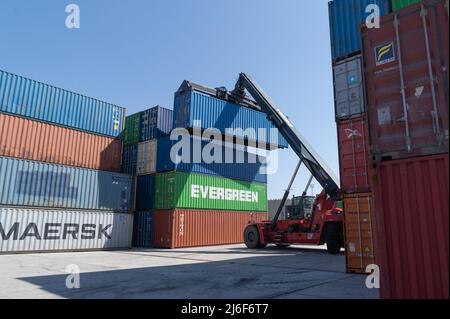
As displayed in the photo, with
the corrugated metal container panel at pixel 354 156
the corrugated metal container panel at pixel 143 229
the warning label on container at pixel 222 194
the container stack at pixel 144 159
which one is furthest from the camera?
the container stack at pixel 144 159

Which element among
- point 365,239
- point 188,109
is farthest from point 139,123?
point 365,239

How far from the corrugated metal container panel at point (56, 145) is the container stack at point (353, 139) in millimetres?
16921

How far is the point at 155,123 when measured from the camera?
25016mm

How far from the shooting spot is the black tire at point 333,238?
668 inches

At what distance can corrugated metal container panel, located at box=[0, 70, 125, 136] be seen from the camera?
61.1 feet

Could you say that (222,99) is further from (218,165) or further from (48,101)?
(48,101)

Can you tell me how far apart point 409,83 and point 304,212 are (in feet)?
49.3

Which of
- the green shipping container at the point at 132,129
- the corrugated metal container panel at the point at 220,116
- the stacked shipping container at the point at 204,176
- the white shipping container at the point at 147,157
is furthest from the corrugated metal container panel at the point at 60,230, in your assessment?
the corrugated metal container panel at the point at 220,116

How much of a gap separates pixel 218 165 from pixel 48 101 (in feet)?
43.0

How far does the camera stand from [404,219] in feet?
17.7

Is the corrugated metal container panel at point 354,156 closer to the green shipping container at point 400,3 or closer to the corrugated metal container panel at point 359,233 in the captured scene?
the corrugated metal container panel at point 359,233

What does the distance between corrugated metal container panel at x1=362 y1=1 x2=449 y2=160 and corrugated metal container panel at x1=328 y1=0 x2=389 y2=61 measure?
213 inches

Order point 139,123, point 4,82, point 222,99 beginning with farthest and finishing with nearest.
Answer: point 139,123, point 222,99, point 4,82
